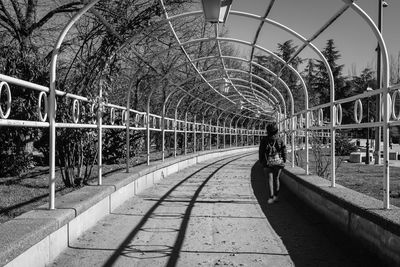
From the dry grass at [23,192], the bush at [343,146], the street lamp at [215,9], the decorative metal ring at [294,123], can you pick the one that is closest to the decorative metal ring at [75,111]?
the dry grass at [23,192]

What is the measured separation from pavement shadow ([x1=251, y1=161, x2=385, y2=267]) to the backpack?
0.73 meters

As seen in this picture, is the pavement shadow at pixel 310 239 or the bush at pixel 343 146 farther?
the bush at pixel 343 146

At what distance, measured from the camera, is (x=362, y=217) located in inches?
189

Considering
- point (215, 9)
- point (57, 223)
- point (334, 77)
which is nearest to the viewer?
point (57, 223)

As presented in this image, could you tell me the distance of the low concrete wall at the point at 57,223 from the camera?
11.9 feet

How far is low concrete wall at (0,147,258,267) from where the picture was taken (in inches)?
142

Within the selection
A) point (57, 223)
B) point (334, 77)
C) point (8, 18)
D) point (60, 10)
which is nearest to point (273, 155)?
point (57, 223)

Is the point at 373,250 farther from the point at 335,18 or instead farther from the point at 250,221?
the point at 335,18

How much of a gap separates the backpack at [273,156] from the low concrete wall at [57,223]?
8.06 ft

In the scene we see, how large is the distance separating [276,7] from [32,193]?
4.78 m

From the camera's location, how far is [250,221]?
664 centimetres

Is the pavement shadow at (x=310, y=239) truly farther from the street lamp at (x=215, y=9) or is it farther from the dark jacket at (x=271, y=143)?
the street lamp at (x=215, y=9)

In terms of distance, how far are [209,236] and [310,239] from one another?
45.8 inches

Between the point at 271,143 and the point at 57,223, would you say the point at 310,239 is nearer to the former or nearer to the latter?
the point at 57,223
